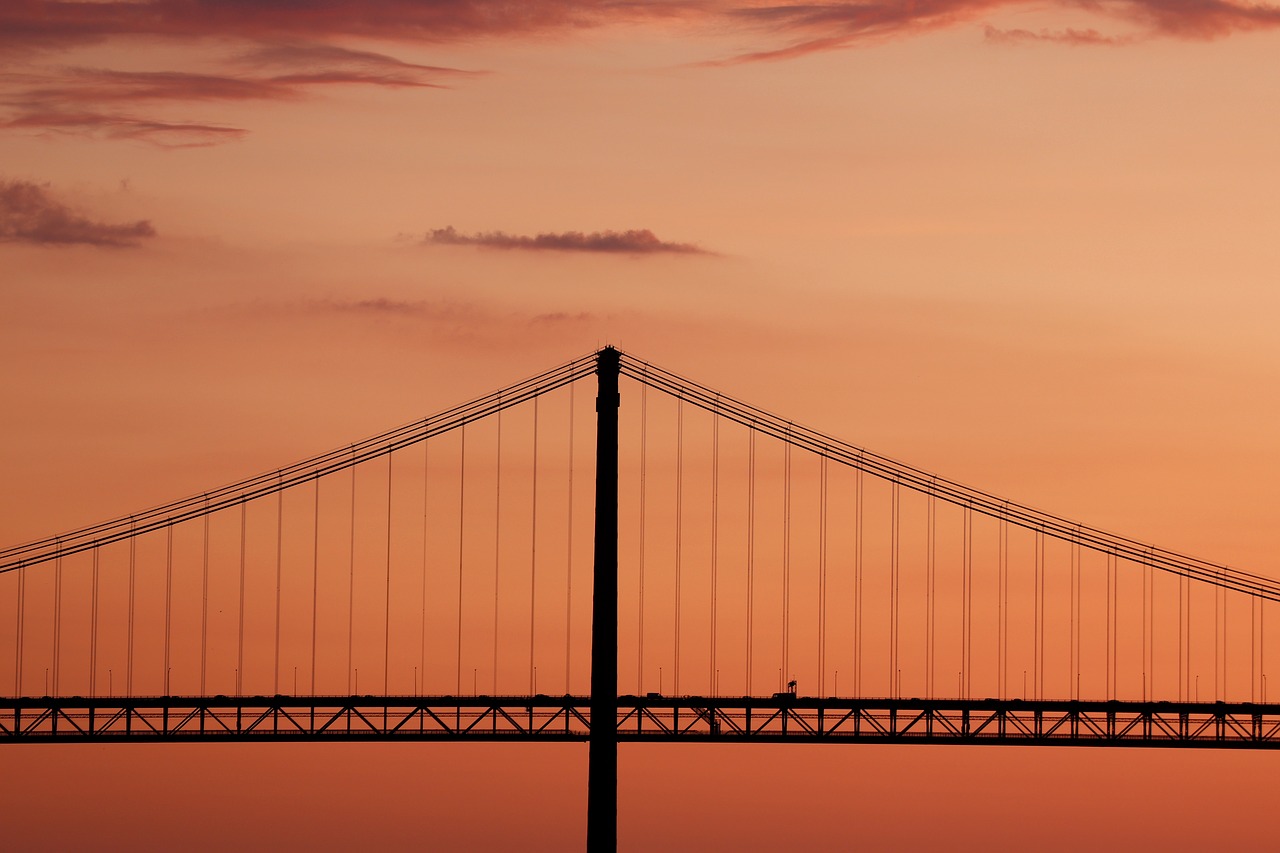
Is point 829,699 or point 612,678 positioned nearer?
point 612,678

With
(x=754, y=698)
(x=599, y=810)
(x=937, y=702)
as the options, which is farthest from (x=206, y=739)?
(x=937, y=702)

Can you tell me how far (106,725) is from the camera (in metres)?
92.0

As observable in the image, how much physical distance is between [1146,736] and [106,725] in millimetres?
39601

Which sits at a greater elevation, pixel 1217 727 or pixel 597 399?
A: pixel 597 399

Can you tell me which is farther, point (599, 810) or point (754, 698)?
point (754, 698)

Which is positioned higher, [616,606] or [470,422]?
[470,422]

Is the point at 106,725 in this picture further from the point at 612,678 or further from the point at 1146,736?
the point at 1146,736

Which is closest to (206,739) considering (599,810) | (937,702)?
(599,810)

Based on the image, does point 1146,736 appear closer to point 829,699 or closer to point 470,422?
point 829,699

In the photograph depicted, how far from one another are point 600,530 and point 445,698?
33.9 feet

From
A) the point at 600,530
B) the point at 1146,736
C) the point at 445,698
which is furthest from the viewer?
the point at 1146,736

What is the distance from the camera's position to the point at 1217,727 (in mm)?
98750

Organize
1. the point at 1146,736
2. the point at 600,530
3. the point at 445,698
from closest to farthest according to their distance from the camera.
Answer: the point at 600,530, the point at 445,698, the point at 1146,736

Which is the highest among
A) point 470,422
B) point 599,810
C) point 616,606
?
point 470,422
